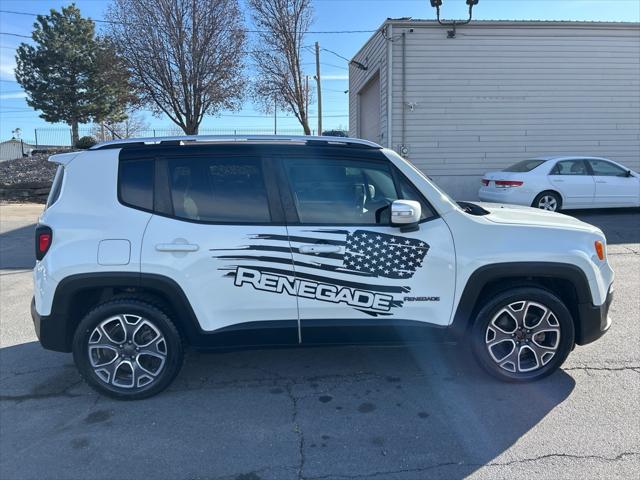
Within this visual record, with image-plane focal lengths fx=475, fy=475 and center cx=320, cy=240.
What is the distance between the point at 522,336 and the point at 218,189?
2427 mm

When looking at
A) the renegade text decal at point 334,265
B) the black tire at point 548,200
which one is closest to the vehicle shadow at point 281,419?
the renegade text decal at point 334,265

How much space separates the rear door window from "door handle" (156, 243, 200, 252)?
19 cm

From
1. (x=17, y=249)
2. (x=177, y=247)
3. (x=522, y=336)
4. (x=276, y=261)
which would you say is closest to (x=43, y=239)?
(x=177, y=247)

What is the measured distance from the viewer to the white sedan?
10.6 m

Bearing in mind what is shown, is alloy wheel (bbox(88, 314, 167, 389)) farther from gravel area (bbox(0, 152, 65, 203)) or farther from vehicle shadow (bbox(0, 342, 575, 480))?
gravel area (bbox(0, 152, 65, 203))

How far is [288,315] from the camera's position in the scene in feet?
10.8

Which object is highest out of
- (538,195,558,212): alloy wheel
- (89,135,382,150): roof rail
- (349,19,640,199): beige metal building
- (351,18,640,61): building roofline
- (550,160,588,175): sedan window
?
(351,18,640,61): building roofline

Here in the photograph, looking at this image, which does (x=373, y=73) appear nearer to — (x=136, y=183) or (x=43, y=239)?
(x=136, y=183)

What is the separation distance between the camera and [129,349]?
10.9ft

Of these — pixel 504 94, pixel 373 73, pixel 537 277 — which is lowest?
pixel 537 277

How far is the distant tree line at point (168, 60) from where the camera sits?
19859 mm

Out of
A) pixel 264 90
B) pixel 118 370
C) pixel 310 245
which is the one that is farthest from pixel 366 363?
pixel 264 90

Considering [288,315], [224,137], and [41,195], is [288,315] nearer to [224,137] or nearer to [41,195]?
[224,137]

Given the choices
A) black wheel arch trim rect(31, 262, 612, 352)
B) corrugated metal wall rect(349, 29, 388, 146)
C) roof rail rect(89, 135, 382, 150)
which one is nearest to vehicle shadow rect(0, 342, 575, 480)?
black wheel arch trim rect(31, 262, 612, 352)
